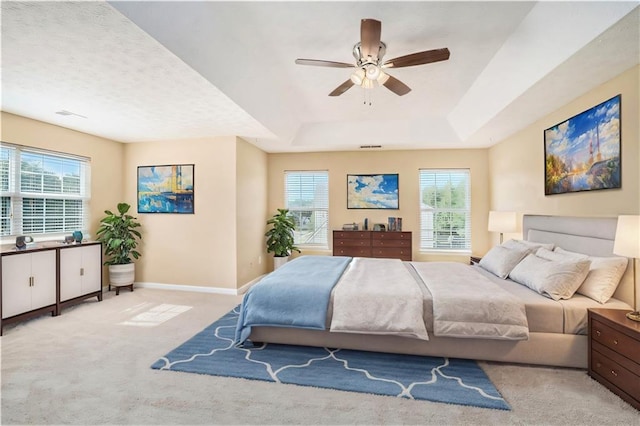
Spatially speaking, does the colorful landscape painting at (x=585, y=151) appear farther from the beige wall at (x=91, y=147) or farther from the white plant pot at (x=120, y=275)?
the beige wall at (x=91, y=147)

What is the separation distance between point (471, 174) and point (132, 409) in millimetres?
6038

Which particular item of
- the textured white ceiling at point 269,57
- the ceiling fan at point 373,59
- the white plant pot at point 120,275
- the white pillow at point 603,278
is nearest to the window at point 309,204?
the textured white ceiling at point 269,57

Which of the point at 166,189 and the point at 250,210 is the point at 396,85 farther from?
the point at 166,189

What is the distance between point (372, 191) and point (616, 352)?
434 cm

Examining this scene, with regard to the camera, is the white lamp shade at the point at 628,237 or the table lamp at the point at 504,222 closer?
the white lamp shade at the point at 628,237

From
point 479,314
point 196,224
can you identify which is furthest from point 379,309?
point 196,224

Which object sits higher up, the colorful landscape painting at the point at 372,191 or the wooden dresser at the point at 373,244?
the colorful landscape painting at the point at 372,191

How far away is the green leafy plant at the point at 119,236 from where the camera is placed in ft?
15.1

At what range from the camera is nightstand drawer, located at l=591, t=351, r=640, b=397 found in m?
1.93

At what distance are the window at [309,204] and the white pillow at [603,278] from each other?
4242 mm

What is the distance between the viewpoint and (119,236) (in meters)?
4.67

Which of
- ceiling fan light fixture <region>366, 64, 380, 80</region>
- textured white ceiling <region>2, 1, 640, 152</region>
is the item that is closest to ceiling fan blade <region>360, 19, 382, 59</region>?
ceiling fan light fixture <region>366, 64, 380, 80</region>

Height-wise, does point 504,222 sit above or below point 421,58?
below

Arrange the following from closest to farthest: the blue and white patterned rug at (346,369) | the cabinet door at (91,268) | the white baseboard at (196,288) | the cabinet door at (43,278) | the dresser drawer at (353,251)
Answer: the blue and white patterned rug at (346,369), the cabinet door at (43,278), the cabinet door at (91,268), the white baseboard at (196,288), the dresser drawer at (353,251)
